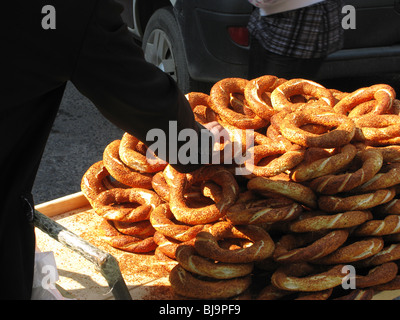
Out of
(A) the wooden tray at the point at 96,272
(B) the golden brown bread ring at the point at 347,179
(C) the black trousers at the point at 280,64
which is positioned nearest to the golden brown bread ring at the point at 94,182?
(A) the wooden tray at the point at 96,272

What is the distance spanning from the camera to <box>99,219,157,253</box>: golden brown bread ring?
1.90m

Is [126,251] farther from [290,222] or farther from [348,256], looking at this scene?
[348,256]

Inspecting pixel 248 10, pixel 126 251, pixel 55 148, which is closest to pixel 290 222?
pixel 126 251

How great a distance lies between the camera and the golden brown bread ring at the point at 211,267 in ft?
5.33

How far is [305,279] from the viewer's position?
5.24 ft

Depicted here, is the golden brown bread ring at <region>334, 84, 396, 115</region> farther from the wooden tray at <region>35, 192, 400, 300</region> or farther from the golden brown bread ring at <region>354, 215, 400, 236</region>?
the wooden tray at <region>35, 192, 400, 300</region>

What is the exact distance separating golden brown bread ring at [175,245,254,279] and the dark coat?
0.50 metres

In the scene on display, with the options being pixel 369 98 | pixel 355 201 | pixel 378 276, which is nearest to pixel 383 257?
pixel 378 276

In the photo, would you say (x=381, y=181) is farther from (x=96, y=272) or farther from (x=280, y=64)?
(x=280, y=64)

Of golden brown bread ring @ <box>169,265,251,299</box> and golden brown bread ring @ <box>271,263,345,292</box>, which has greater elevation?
golden brown bread ring @ <box>271,263,345,292</box>

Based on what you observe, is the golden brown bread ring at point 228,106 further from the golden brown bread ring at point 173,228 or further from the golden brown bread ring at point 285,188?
the golden brown bread ring at point 173,228

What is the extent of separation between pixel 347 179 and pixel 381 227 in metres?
0.20

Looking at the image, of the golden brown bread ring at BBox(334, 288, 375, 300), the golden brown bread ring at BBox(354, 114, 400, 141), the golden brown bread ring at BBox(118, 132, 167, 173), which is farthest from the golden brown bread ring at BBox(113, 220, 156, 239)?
the golden brown bread ring at BBox(354, 114, 400, 141)

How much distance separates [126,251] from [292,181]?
711 millimetres
